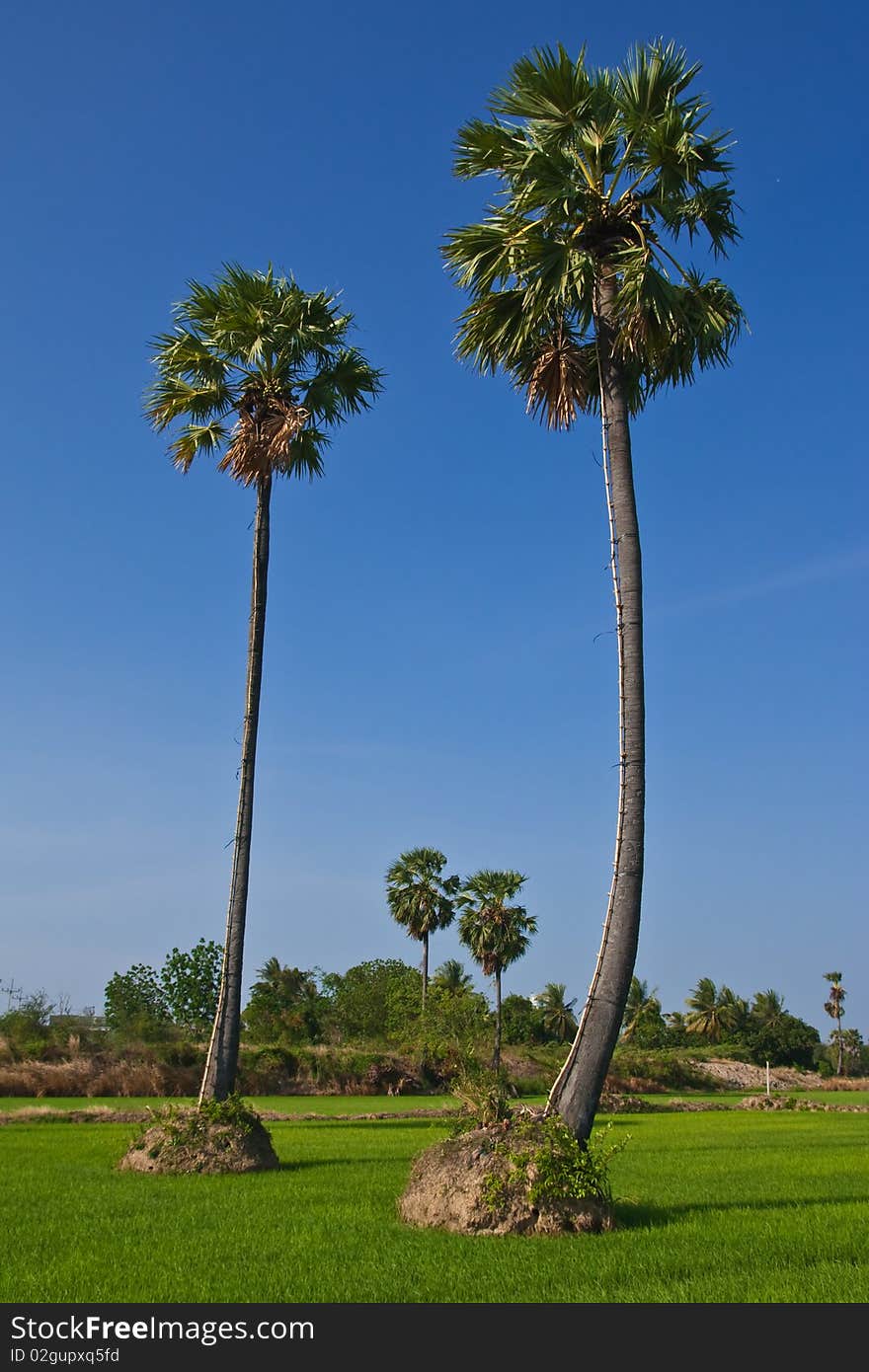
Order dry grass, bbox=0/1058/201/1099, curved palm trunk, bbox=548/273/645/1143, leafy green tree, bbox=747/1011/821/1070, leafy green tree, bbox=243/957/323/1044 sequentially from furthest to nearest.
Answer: leafy green tree, bbox=747/1011/821/1070 < leafy green tree, bbox=243/957/323/1044 < dry grass, bbox=0/1058/201/1099 < curved palm trunk, bbox=548/273/645/1143

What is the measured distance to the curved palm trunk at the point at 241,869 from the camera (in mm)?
19141

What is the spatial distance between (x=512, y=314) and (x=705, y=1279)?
1276 cm

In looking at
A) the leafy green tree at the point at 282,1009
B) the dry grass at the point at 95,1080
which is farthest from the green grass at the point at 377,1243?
the leafy green tree at the point at 282,1009

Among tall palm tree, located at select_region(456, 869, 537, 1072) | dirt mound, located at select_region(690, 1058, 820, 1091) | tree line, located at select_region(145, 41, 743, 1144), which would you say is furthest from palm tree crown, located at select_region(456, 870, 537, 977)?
tree line, located at select_region(145, 41, 743, 1144)

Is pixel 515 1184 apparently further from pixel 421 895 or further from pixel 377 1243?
pixel 421 895

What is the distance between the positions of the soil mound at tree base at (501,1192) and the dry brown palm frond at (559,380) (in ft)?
34.4

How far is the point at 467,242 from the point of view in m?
15.6

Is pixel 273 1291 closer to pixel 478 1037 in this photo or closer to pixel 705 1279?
pixel 705 1279

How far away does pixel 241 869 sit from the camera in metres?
20.3

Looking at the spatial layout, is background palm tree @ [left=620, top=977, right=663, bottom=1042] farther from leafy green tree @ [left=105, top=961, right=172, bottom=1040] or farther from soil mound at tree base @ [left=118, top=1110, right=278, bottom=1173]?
soil mound at tree base @ [left=118, top=1110, right=278, bottom=1173]

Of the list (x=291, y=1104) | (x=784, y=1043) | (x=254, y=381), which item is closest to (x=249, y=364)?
(x=254, y=381)

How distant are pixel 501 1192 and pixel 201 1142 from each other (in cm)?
797

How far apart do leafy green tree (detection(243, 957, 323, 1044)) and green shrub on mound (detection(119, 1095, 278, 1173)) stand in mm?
51682

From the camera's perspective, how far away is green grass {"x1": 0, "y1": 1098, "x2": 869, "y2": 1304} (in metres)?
8.38
